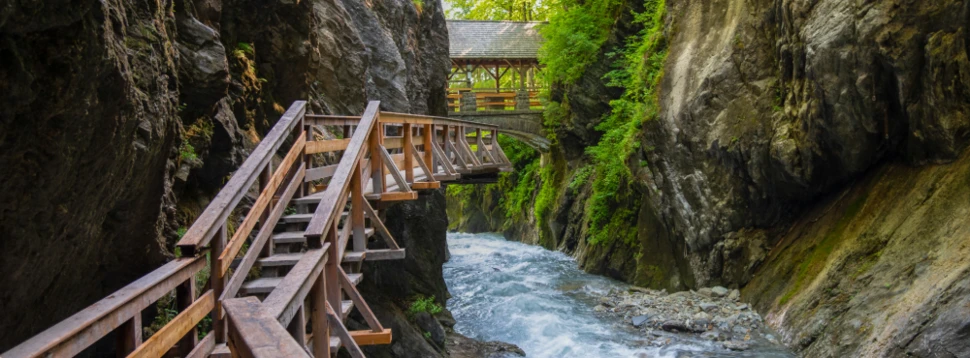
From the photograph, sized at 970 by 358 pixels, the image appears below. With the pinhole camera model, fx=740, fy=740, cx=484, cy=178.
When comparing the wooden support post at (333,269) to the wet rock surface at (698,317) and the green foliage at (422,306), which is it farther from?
the wet rock surface at (698,317)

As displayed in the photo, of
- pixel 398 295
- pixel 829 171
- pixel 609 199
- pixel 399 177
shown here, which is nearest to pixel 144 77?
pixel 399 177

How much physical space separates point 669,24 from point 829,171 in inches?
208

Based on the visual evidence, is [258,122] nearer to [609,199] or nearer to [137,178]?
[137,178]

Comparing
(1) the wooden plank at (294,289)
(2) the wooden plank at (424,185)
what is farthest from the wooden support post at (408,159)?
(1) the wooden plank at (294,289)

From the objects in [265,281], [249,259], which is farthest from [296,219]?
[249,259]

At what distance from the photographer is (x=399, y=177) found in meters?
7.39

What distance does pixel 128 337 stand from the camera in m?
3.40

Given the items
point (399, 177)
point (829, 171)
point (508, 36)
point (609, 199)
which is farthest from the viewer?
point (508, 36)

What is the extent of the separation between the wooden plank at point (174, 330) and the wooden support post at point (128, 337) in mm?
54

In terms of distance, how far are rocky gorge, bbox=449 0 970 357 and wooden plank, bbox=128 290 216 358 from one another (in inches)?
253

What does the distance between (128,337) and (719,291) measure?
10.5m

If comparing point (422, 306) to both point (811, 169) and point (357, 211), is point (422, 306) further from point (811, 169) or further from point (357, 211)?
point (811, 169)

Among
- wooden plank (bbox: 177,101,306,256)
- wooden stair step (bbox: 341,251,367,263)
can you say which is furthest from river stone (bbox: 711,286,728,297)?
wooden plank (bbox: 177,101,306,256)

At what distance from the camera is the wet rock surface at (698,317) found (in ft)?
33.4
